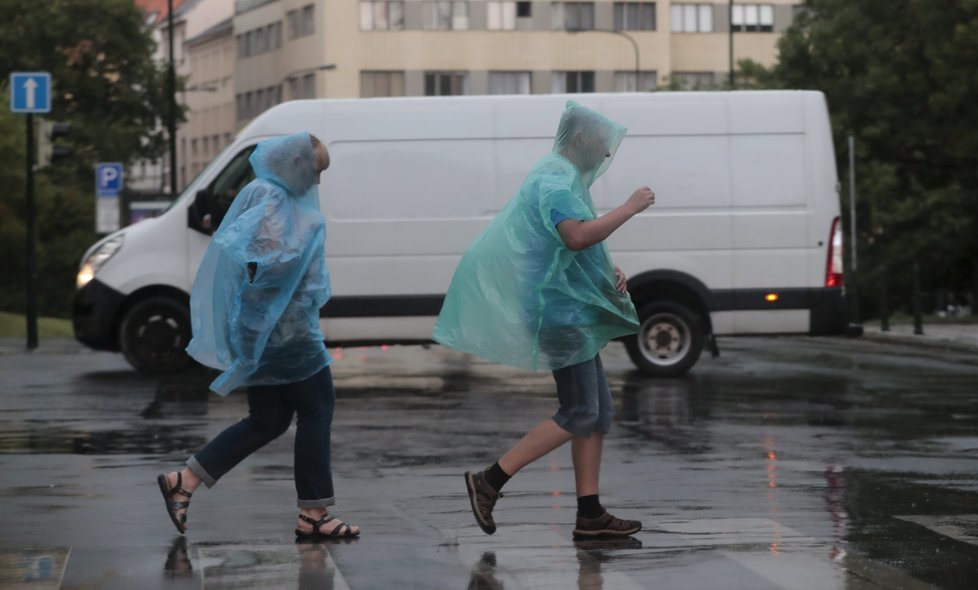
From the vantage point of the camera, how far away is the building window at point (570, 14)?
328ft

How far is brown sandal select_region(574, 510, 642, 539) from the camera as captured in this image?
8.43 metres

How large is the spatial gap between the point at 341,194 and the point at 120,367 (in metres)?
3.64

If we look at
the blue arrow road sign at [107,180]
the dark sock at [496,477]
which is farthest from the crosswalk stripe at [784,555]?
the blue arrow road sign at [107,180]

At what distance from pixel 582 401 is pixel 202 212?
37.8 feet

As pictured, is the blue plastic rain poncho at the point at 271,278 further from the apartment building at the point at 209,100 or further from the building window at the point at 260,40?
the apartment building at the point at 209,100

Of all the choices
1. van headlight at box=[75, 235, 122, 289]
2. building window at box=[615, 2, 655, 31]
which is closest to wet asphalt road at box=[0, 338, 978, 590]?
van headlight at box=[75, 235, 122, 289]

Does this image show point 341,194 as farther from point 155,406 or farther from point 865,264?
point 865,264

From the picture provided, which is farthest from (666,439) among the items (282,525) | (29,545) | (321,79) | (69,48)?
(321,79)

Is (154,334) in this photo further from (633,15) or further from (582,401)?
(633,15)

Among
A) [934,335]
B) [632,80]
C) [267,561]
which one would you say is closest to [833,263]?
[934,335]

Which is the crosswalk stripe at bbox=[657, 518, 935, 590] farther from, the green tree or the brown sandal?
the green tree

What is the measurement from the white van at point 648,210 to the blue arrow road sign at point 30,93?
9329mm

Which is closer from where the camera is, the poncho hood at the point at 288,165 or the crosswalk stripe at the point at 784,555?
the crosswalk stripe at the point at 784,555

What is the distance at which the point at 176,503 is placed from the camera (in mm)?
8664
